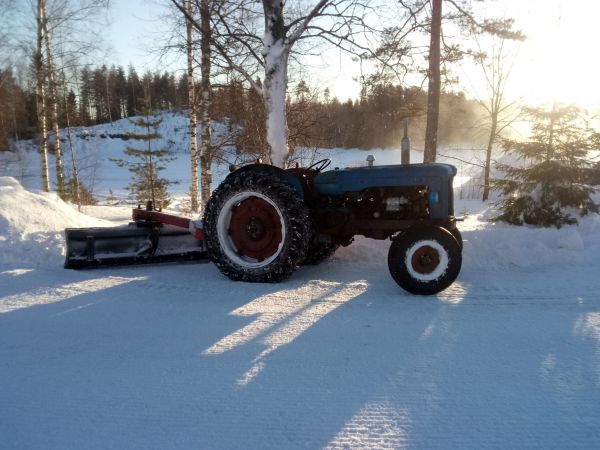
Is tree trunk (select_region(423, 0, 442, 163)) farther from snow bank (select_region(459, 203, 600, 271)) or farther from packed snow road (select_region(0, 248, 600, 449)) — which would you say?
packed snow road (select_region(0, 248, 600, 449))

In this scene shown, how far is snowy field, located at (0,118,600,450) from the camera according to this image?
1880 millimetres

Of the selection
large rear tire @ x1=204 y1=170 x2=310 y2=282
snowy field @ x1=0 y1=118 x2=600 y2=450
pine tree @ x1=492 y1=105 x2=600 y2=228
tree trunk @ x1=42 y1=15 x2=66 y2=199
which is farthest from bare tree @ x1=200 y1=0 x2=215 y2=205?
snowy field @ x1=0 y1=118 x2=600 y2=450

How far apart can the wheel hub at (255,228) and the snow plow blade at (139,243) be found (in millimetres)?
557

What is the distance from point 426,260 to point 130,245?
3315 millimetres

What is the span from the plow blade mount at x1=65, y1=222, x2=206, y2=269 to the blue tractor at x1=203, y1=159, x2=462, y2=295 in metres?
0.73

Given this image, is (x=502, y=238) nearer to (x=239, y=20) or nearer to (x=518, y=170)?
(x=518, y=170)

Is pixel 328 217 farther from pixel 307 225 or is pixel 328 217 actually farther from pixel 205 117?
pixel 205 117

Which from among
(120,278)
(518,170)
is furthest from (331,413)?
Result: (518,170)

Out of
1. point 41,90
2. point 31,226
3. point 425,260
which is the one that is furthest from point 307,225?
point 41,90

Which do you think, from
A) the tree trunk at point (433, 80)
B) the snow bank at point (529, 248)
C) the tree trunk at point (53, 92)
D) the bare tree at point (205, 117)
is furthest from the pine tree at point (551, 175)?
the tree trunk at point (53, 92)

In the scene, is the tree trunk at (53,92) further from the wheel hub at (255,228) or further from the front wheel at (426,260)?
the front wheel at (426,260)

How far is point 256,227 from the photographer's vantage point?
438 cm

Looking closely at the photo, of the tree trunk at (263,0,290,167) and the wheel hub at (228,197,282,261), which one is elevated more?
the tree trunk at (263,0,290,167)

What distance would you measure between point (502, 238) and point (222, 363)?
161 inches
